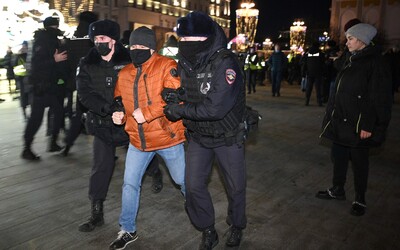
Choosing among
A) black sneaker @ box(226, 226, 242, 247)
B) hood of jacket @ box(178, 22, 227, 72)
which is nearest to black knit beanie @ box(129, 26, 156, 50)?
hood of jacket @ box(178, 22, 227, 72)

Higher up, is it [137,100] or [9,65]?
[9,65]

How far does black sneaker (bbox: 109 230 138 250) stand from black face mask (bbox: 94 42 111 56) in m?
1.66

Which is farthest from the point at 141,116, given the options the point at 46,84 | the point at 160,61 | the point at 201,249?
the point at 46,84

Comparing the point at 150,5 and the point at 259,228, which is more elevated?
the point at 150,5

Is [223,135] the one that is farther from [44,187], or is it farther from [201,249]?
[44,187]

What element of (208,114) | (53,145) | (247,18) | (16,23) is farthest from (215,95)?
(247,18)

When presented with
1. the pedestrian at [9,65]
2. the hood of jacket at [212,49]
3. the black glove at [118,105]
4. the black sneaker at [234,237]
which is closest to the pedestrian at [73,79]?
the black glove at [118,105]

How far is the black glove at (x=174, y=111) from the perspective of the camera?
8.86 ft

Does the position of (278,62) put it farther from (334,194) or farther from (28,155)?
(28,155)

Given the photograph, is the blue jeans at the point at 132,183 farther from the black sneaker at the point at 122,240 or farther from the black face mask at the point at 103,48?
the black face mask at the point at 103,48

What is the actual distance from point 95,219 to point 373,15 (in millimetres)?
63421

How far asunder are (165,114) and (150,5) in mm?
58009

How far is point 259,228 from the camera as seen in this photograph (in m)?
3.49

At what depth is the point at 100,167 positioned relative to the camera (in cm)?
340
